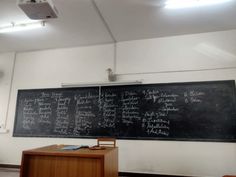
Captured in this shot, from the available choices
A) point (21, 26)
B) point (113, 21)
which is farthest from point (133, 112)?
point (21, 26)

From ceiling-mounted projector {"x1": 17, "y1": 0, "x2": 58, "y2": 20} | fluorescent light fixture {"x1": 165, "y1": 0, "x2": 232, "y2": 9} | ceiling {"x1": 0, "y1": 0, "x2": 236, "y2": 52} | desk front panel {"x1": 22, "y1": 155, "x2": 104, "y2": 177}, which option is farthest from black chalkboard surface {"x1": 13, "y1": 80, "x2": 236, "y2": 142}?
ceiling-mounted projector {"x1": 17, "y1": 0, "x2": 58, "y2": 20}

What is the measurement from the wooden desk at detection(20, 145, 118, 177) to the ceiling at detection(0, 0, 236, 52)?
2317 millimetres

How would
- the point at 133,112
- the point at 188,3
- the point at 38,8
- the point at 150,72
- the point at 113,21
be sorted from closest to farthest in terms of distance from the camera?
the point at 38,8 < the point at 188,3 < the point at 113,21 < the point at 133,112 < the point at 150,72

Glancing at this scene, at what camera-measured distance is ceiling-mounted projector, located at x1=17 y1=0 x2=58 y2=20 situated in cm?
219

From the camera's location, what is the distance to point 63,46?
466 centimetres

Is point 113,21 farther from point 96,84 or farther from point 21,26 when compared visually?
point 21,26

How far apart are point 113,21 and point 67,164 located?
8.51 ft

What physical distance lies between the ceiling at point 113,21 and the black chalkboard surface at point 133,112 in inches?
44.1

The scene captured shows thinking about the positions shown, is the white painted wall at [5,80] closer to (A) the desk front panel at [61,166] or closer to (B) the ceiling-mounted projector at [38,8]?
(A) the desk front panel at [61,166]

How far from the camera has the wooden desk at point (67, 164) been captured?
225 cm

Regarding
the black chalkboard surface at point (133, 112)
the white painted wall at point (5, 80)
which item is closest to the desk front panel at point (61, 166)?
the black chalkboard surface at point (133, 112)

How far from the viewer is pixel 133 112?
3982 millimetres

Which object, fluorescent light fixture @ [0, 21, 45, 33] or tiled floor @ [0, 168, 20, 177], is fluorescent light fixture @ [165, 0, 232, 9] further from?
tiled floor @ [0, 168, 20, 177]

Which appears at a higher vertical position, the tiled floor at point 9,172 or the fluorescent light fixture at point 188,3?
the fluorescent light fixture at point 188,3
